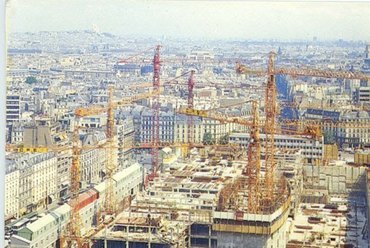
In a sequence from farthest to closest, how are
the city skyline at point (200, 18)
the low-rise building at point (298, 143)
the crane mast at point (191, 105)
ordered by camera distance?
the low-rise building at point (298, 143) → the crane mast at point (191, 105) → the city skyline at point (200, 18)

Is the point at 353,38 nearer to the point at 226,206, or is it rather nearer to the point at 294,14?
the point at 294,14

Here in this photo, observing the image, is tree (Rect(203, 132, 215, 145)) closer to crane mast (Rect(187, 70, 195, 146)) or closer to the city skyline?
crane mast (Rect(187, 70, 195, 146))

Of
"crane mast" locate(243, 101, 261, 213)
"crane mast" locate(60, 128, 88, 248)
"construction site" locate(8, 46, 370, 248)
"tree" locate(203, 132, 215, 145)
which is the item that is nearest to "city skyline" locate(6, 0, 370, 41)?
"construction site" locate(8, 46, 370, 248)

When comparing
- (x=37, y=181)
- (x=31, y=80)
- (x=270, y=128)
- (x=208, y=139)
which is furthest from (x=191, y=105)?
(x=37, y=181)

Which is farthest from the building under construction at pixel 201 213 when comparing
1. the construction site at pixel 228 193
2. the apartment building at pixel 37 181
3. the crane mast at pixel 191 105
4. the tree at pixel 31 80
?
the tree at pixel 31 80

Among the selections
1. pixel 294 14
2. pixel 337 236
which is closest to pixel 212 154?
pixel 337 236

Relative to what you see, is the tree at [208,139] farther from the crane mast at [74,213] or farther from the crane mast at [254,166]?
the crane mast at [74,213]

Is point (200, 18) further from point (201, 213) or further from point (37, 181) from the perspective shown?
point (37, 181)
